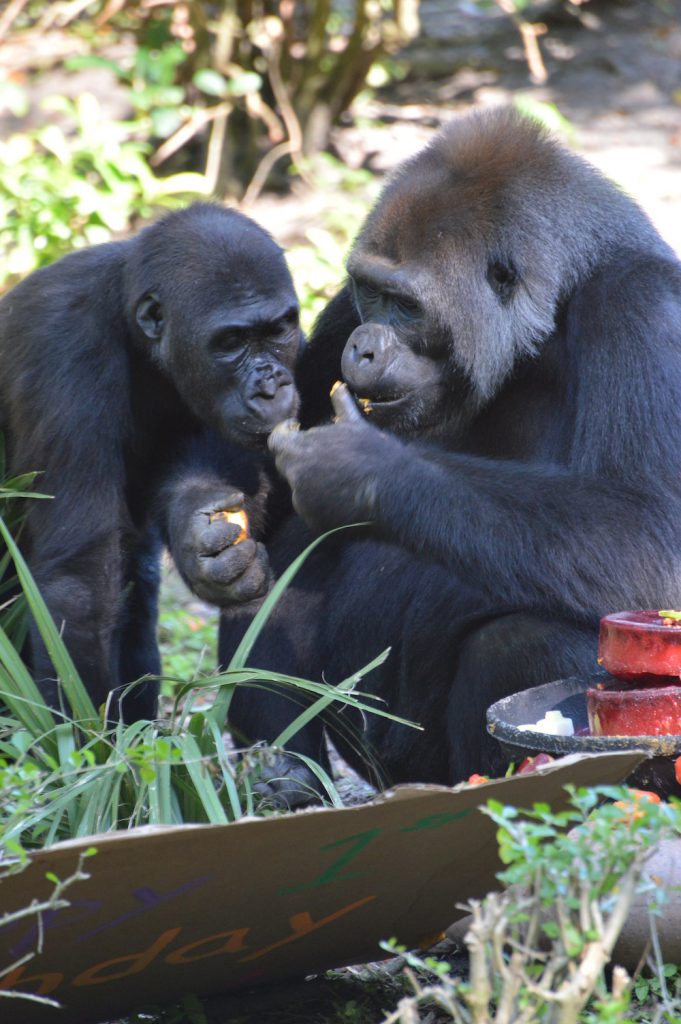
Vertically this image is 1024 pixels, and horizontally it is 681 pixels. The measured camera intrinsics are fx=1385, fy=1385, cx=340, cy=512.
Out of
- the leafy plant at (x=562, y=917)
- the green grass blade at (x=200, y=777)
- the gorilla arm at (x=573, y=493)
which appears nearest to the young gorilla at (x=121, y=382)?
the gorilla arm at (x=573, y=493)

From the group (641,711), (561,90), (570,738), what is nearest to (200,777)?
(570,738)

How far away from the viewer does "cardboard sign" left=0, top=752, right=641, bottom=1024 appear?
2.07 metres

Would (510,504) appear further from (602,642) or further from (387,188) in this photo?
(387,188)

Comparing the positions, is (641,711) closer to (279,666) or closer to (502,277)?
→ (502,277)

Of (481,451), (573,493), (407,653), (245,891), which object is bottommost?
(407,653)

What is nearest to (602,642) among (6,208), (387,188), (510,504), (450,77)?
(510,504)

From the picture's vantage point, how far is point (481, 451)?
350cm

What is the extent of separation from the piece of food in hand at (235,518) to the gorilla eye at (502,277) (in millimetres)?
917

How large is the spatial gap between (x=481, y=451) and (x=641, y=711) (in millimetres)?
1057

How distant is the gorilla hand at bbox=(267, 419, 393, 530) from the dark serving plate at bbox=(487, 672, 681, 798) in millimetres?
543

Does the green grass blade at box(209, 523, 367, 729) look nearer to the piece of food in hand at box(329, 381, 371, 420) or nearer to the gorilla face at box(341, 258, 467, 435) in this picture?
the piece of food in hand at box(329, 381, 371, 420)

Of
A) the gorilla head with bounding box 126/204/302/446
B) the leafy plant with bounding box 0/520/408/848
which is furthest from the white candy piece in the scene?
the gorilla head with bounding box 126/204/302/446

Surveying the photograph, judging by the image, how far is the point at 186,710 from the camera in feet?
9.57

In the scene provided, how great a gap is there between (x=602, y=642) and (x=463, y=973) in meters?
0.77
